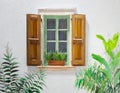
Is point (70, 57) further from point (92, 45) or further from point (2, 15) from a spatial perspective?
point (2, 15)

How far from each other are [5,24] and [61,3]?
103 cm

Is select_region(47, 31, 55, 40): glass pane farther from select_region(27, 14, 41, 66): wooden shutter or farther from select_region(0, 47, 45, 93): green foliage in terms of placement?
select_region(0, 47, 45, 93): green foliage

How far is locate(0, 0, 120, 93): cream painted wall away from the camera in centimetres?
473

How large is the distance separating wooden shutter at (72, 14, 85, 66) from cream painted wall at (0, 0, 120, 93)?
13 centimetres

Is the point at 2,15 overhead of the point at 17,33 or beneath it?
overhead

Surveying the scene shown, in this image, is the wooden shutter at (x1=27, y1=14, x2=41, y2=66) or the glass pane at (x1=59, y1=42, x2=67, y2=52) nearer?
the wooden shutter at (x1=27, y1=14, x2=41, y2=66)

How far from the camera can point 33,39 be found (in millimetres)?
4660

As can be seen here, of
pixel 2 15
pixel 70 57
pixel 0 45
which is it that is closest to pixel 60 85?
pixel 70 57

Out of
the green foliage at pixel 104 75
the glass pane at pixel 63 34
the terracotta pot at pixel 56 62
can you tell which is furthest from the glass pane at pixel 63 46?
the green foliage at pixel 104 75

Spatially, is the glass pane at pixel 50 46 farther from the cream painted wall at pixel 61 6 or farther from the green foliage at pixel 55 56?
the cream painted wall at pixel 61 6

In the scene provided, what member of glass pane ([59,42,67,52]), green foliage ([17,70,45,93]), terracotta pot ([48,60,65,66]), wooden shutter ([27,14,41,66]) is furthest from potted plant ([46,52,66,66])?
green foliage ([17,70,45,93])

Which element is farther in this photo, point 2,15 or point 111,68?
point 2,15

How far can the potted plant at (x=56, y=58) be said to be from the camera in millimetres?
4809

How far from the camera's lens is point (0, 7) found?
475 cm
